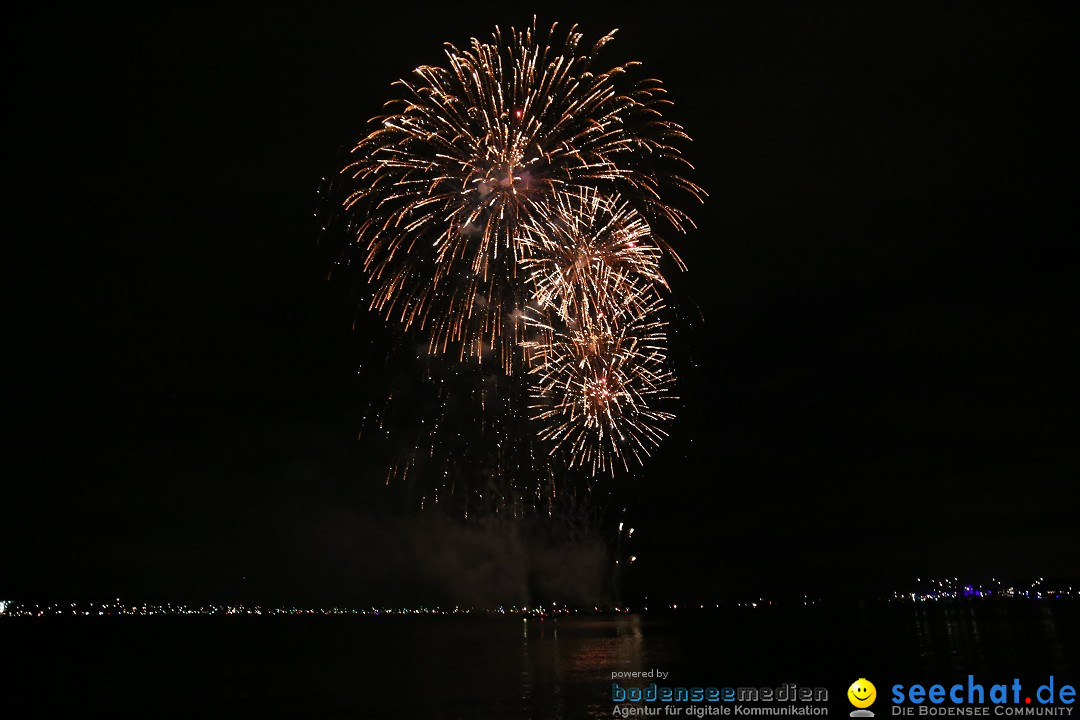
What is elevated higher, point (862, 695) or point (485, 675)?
point (862, 695)

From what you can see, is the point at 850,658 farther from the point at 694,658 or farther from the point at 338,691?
the point at 338,691

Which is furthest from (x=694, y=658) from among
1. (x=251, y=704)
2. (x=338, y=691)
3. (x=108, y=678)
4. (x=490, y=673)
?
(x=108, y=678)

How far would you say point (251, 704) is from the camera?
124ft

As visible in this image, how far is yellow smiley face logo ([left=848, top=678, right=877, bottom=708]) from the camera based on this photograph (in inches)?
1080

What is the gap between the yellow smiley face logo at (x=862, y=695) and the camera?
1080 inches

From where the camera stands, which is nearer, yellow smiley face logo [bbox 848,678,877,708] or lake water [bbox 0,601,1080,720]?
yellow smiley face logo [bbox 848,678,877,708]

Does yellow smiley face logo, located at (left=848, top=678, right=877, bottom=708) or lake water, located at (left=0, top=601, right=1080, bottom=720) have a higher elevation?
yellow smiley face logo, located at (left=848, top=678, right=877, bottom=708)

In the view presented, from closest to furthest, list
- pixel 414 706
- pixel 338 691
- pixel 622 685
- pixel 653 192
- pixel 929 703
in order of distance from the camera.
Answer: pixel 653 192, pixel 929 703, pixel 414 706, pixel 622 685, pixel 338 691

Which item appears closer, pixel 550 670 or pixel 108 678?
pixel 550 670

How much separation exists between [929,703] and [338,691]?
25.7m

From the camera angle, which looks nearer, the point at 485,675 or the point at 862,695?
the point at 862,695

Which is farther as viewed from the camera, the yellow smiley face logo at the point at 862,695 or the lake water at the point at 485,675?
the lake water at the point at 485,675

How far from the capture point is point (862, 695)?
28.5 meters

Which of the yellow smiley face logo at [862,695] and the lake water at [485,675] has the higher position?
the yellow smiley face logo at [862,695]
